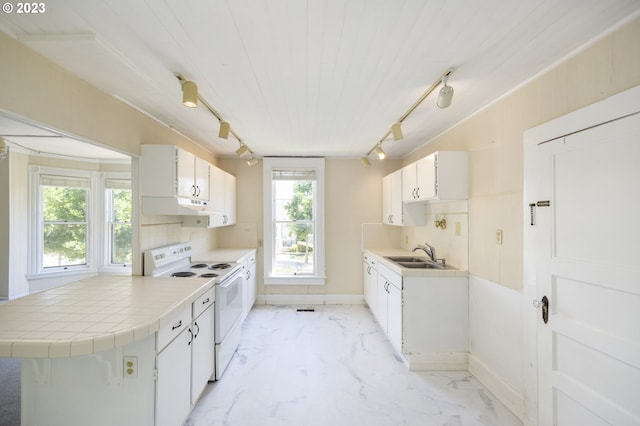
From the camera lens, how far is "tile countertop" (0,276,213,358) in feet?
3.80

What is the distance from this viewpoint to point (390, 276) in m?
2.95

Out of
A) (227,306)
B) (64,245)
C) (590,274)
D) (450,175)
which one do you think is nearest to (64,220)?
(64,245)

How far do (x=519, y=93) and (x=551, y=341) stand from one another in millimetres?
1739

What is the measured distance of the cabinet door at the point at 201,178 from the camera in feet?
9.13

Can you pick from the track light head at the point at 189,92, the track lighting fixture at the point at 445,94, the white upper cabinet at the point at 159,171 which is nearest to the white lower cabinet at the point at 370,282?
the track lighting fixture at the point at 445,94

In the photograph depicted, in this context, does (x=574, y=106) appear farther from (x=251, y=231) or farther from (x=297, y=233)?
(x=251, y=231)

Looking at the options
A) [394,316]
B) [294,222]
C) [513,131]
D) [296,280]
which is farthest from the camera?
[294,222]

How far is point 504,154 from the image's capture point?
2092 mm

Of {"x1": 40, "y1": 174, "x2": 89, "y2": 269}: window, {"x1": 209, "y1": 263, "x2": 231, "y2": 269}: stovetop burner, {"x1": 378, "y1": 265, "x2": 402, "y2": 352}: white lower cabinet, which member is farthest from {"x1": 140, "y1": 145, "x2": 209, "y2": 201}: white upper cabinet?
{"x1": 378, "y1": 265, "x2": 402, "y2": 352}: white lower cabinet

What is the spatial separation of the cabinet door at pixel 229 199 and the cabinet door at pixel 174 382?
2206 mm

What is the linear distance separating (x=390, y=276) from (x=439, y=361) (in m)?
0.93

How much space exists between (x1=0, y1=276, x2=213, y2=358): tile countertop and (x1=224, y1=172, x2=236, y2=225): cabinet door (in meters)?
1.79

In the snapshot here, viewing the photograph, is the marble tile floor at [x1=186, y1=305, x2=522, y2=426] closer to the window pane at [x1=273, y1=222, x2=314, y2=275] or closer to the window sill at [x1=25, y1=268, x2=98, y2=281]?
the window pane at [x1=273, y1=222, x2=314, y2=275]

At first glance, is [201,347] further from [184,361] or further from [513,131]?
[513,131]
